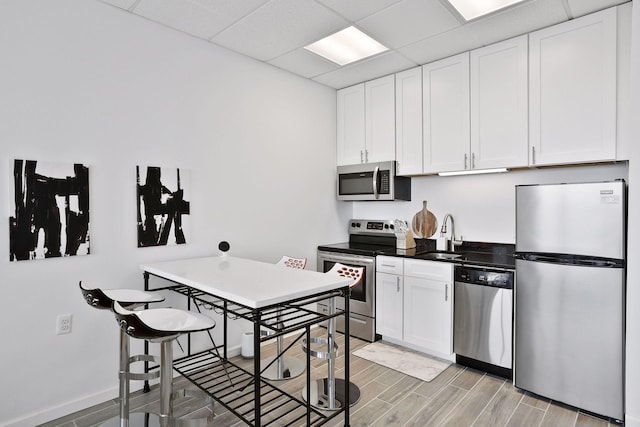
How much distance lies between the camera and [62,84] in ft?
7.43

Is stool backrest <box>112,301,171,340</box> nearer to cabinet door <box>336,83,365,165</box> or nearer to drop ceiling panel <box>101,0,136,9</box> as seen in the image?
drop ceiling panel <box>101,0,136,9</box>

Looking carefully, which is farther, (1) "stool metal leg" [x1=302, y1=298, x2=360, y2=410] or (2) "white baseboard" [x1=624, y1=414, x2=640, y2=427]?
(1) "stool metal leg" [x1=302, y1=298, x2=360, y2=410]

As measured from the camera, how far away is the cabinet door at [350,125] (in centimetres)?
395

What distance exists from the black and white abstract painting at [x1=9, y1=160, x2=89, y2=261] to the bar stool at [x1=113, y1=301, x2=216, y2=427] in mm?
800

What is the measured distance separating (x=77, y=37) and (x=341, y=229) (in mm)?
2970

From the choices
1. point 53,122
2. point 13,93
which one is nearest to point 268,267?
point 53,122

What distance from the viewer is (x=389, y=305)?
132 inches

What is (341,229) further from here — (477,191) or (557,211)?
(557,211)

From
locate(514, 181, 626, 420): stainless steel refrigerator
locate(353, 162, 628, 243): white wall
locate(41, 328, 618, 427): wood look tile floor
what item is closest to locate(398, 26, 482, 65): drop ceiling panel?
locate(353, 162, 628, 243): white wall

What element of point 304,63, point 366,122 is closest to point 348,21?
point 304,63

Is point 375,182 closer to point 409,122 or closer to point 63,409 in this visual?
point 409,122

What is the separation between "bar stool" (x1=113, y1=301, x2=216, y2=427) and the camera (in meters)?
1.62

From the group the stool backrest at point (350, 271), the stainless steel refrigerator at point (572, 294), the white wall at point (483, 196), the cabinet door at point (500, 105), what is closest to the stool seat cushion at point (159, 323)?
the stool backrest at point (350, 271)

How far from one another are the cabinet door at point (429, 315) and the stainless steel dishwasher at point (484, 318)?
2.5 inches
